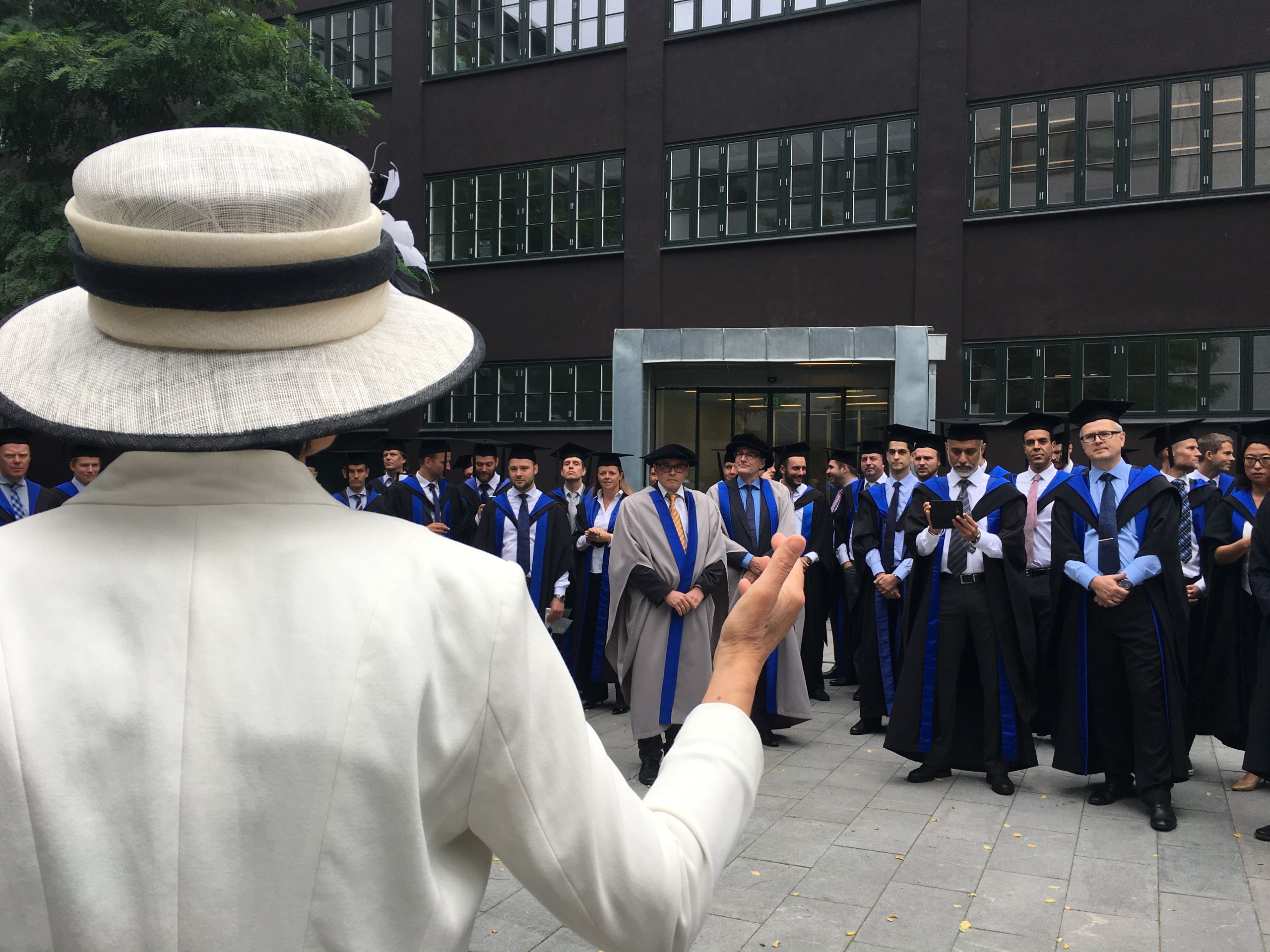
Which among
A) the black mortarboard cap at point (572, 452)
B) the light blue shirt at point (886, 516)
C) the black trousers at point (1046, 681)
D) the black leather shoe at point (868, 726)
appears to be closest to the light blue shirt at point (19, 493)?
the black mortarboard cap at point (572, 452)

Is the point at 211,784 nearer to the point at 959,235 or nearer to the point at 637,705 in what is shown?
the point at 637,705

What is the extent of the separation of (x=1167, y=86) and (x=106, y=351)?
17839mm

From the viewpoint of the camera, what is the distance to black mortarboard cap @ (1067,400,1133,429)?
23.3ft

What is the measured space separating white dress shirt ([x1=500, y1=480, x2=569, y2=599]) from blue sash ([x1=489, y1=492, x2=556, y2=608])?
2 cm

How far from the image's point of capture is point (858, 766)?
7.88 m

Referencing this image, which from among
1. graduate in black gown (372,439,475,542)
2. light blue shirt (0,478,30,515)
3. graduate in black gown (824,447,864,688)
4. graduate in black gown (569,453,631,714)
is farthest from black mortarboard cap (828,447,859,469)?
light blue shirt (0,478,30,515)

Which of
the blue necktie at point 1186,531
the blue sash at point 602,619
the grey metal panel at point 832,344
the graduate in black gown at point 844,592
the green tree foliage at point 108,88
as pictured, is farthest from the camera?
the grey metal panel at point 832,344

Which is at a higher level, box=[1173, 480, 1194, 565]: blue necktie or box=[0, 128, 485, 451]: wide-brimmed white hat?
box=[0, 128, 485, 451]: wide-brimmed white hat

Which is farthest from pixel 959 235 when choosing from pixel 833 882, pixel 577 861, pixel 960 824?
pixel 577 861

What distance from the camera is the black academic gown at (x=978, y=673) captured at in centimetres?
727

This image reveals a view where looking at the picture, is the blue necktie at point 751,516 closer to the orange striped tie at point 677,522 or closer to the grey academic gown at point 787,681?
the grey academic gown at point 787,681

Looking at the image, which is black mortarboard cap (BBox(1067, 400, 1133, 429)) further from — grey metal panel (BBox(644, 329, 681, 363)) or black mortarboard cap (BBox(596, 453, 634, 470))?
grey metal panel (BBox(644, 329, 681, 363))

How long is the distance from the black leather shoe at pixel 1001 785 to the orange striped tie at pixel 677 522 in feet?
8.53

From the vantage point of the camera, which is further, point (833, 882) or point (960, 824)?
point (960, 824)
